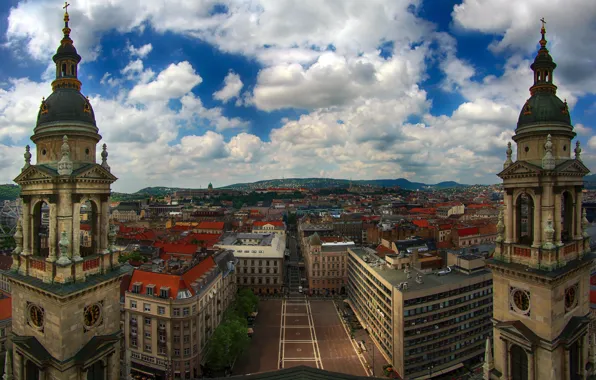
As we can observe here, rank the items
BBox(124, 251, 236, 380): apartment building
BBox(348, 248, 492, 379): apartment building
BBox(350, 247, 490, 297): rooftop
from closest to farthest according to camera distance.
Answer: BBox(124, 251, 236, 380): apartment building, BBox(348, 248, 492, 379): apartment building, BBox(350, 247, 490, 297): rooftop

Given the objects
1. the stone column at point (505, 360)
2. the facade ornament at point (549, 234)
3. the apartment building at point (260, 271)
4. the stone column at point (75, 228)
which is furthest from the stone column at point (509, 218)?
the apartment building at point (260, 271)

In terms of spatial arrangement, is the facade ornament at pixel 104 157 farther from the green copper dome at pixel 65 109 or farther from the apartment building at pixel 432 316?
the apartment building at pixel 432 316

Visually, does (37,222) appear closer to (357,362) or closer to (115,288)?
(115,288)

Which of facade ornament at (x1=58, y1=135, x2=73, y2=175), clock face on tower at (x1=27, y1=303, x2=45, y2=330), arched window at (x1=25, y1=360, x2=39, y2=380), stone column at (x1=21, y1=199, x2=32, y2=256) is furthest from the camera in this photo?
stone column at (x1=21, y1=199, x2=32, y2=256)

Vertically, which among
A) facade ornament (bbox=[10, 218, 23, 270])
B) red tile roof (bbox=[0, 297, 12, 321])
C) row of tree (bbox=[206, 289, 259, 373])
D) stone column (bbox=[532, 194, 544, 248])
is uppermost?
stone column (bbox=[532, 194, 544, 248])

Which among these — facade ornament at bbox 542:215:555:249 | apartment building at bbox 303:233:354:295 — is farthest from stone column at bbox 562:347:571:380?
apartment building at bbox 303:233:354:295

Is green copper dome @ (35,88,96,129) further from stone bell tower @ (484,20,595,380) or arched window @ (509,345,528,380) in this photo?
arched window @ (509,345,528,380)

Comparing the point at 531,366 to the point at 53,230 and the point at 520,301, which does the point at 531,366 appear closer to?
the point at 520,301
